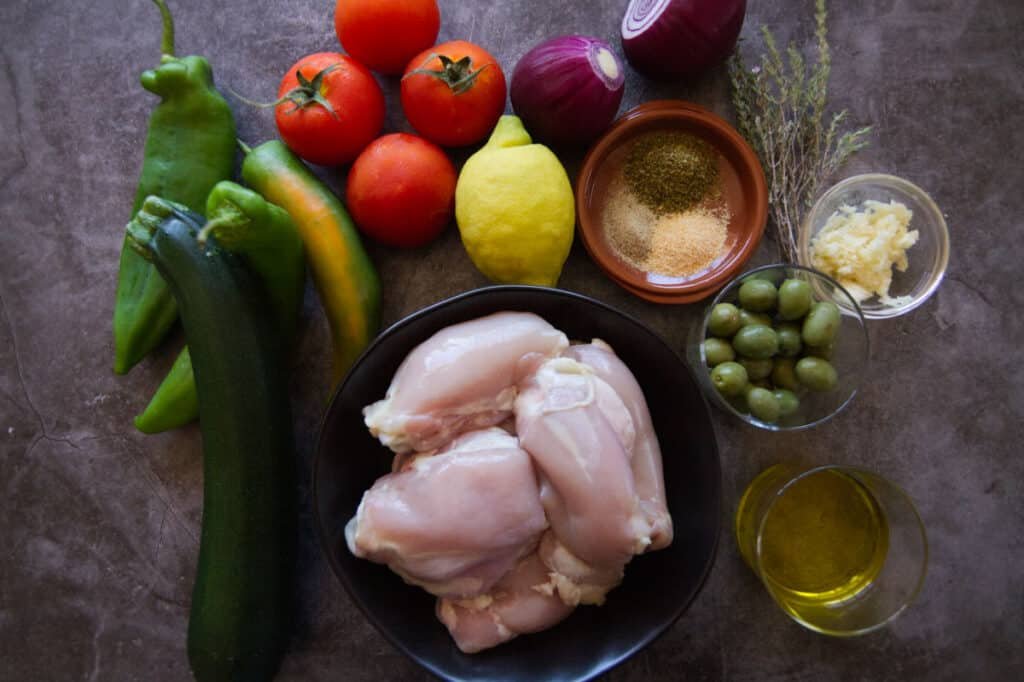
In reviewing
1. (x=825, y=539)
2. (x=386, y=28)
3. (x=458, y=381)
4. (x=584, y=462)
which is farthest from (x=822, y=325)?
(x=386, y=28)

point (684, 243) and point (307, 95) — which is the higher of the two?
point (307, 95)

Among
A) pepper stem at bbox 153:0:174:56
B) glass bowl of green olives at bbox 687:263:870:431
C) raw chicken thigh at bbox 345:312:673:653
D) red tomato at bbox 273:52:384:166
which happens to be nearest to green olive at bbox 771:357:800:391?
glass bowl of green olives at bbox 687:263:870:431

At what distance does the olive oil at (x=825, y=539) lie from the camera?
3.85ft

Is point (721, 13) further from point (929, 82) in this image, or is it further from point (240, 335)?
point (240, 335)

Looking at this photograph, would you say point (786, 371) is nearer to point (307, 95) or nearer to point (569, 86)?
point (569, 86)

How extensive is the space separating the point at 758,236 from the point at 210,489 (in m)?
1.01

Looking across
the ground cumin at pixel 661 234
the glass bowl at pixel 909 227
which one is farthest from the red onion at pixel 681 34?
the glass bowl at pixel 909 227

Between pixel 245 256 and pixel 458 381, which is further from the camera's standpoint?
pixel 245 256

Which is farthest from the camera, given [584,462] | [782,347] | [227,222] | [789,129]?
[789,129]

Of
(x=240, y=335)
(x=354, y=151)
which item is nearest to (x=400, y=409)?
(x=240, y=335)

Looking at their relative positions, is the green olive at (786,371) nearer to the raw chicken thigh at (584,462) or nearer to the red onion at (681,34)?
the raw chicken thigh at (584,462)

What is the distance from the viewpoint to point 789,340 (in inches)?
45.3

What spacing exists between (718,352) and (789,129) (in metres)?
0.44

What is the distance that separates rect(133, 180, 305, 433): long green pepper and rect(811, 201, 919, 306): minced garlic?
902 mm
